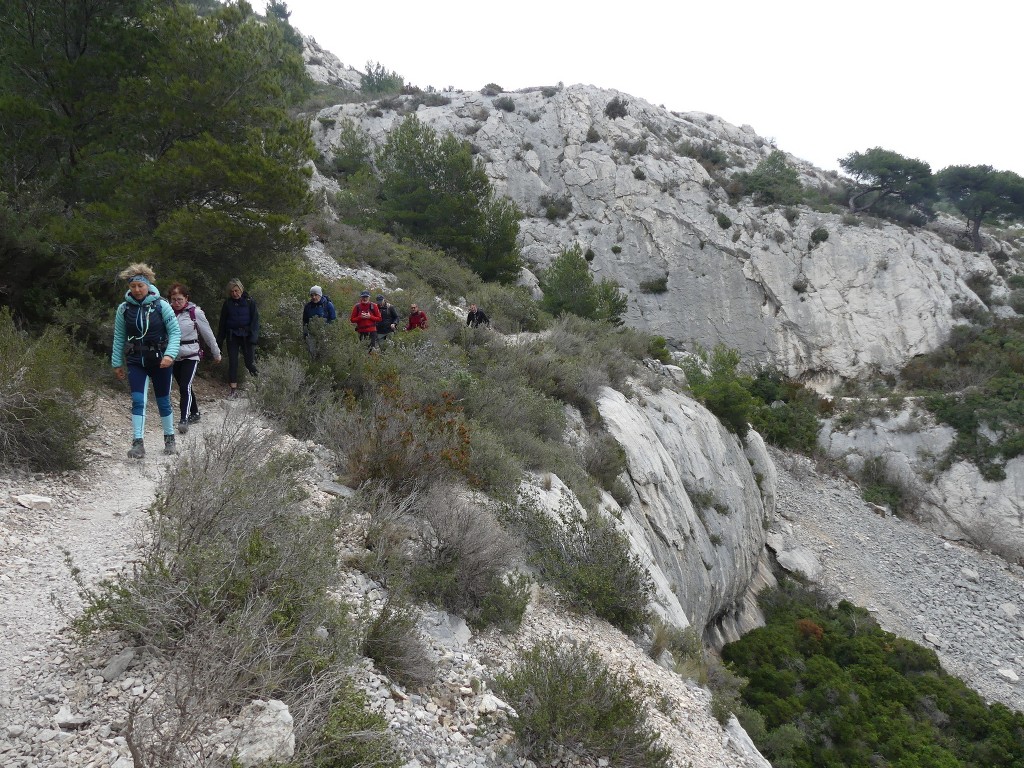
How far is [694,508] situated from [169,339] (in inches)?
455

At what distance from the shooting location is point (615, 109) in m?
38.2

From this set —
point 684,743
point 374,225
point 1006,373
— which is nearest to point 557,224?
point 374,225

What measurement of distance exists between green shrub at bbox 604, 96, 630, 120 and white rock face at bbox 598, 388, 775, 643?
28726 mm

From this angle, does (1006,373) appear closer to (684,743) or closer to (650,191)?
(650,191)

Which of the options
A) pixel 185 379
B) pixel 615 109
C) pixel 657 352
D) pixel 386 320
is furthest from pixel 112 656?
pixel 615 109

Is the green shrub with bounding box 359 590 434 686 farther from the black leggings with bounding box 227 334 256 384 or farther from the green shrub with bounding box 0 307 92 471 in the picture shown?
the black leggings with bounding box 227 334 256 384

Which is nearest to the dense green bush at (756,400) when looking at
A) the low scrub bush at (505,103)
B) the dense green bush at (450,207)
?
the dense green bush at (450,207)

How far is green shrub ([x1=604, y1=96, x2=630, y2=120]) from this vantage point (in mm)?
37969

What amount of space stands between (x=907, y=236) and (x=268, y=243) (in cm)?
3708

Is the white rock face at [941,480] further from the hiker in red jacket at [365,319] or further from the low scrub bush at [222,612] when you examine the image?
the low scrub bush at [222,612]

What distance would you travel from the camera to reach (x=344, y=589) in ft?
12.9

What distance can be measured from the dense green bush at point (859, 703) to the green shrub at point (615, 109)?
111ft

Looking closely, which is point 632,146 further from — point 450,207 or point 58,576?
point 58,576

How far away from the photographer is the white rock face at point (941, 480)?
20.8m
